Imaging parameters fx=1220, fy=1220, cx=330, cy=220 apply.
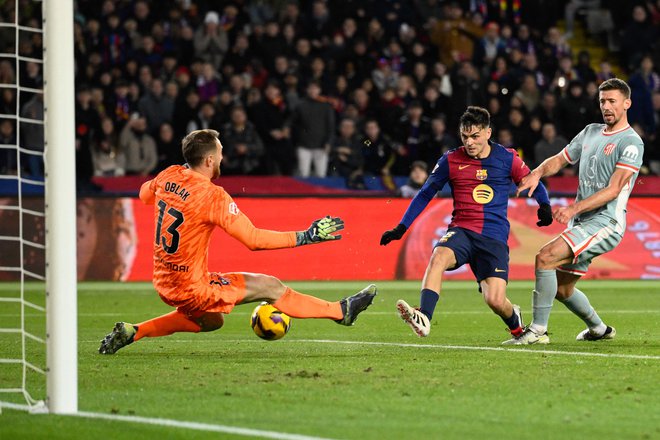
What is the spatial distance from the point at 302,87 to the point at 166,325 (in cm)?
1229

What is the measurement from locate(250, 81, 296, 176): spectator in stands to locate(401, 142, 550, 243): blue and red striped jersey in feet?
33.4

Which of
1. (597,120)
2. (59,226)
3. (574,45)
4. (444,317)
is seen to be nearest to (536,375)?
(59,226)

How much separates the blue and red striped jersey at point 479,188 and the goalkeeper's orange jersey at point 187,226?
178 centimetres

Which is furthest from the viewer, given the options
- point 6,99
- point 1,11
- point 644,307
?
point 1,11

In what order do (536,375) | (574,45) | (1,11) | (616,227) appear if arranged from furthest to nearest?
(574,45) → (1,11) → (616,227) → (536,375)

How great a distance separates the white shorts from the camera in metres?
9.48

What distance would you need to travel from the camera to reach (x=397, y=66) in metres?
21.8

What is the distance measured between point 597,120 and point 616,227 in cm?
1128

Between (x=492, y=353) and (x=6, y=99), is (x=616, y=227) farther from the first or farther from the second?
(x=6, y=99)

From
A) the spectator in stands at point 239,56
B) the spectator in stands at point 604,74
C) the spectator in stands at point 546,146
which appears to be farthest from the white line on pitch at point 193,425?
the spectator in stands at point 604,74

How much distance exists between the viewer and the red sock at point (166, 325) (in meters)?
8.79

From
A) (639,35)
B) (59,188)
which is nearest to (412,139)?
(639,35)

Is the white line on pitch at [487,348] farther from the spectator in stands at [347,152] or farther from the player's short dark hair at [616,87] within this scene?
the spectator in stands at [347,152]

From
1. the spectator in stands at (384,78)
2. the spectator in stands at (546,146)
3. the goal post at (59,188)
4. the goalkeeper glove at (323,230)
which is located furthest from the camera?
the spectator in stands at (384,78)
